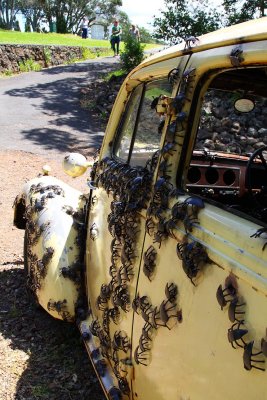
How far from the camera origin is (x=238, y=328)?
1.49 m

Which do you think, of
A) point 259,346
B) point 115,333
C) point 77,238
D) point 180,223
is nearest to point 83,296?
point 77,238

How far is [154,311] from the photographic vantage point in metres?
2.07

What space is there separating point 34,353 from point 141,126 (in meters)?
1.92

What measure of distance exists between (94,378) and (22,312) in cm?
109

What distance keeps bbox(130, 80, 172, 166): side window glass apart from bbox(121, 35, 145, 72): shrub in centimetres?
1477

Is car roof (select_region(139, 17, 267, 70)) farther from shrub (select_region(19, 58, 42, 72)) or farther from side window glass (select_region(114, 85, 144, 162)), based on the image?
shrub (select_region(19, 58, 42, 72))

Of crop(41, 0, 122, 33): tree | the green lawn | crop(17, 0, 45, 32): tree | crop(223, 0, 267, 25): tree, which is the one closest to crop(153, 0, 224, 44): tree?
Answer: crop(223, 0, 267, 25): tree

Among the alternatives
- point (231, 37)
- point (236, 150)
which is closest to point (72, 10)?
point (236, 150)

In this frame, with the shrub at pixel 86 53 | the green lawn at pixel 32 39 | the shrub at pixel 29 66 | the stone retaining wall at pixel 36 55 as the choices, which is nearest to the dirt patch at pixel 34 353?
the stone retaining wall at pixel 36 55

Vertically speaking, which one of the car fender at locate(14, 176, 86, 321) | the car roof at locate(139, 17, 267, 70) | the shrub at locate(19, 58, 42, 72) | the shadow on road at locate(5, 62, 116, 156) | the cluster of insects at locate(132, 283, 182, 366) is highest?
the car roof at locate(139, 17, 267, 70)

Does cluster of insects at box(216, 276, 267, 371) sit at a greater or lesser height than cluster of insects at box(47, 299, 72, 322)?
greater

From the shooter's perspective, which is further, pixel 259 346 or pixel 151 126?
pixel 151 126

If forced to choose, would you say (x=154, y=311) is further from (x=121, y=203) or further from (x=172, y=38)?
(x=172, y=38)

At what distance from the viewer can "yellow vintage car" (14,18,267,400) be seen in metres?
1.58
